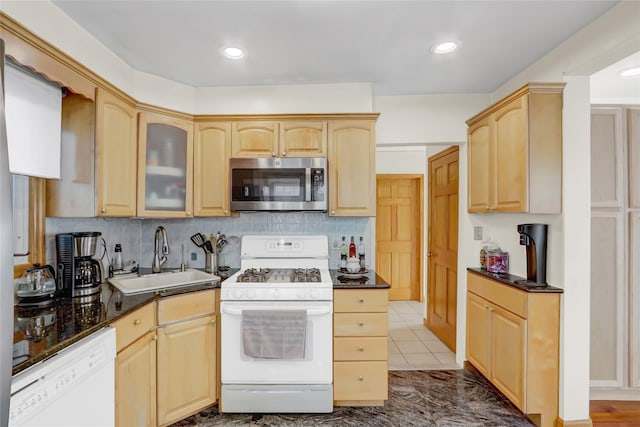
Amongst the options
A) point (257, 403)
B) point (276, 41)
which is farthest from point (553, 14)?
point (257, 403)

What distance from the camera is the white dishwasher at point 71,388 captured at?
1093 millimetres

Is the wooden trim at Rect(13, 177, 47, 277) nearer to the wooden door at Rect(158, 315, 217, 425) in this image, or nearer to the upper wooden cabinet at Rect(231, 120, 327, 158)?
the wooden door at Rect(158, 315, 217, 425)

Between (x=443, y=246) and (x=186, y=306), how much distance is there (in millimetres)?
2764

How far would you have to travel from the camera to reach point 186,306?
2.16 m

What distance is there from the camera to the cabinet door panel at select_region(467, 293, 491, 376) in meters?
2.54

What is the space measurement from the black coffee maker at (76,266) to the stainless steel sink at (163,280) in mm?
214

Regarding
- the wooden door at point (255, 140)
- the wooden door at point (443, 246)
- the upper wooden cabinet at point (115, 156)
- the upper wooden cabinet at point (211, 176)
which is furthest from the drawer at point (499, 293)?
the upper wooden cabinet at point (115, 156)

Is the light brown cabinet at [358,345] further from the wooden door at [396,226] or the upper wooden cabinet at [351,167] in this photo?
the wooden door at [396,226]

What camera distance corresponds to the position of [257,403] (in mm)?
2244

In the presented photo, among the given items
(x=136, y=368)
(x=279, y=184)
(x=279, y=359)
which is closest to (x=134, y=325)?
(x=136, y=368)

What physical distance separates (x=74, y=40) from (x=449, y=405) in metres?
3.63

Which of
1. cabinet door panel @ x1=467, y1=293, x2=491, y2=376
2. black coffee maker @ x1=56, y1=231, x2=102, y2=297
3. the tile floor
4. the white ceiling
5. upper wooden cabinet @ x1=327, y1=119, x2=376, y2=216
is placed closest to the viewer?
the white ceiling

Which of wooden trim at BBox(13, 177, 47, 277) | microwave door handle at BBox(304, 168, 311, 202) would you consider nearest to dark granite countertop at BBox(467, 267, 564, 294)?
microwave door handle at BBox(304, 168, 311, 202)

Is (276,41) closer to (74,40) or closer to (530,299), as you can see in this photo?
(74,40)
